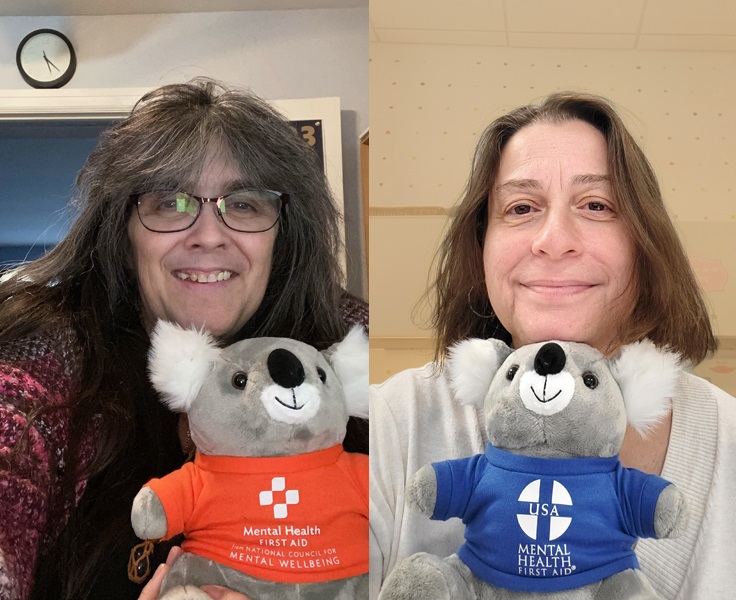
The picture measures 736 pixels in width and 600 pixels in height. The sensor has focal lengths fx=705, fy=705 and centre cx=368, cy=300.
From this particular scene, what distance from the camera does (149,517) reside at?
0.87 m

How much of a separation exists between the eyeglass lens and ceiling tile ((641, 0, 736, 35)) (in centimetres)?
58

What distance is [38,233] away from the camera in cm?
101

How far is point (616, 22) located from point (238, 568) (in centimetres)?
89

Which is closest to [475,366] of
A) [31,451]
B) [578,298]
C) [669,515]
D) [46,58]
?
[578,298]

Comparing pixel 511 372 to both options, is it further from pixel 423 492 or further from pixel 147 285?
pixel 147 285

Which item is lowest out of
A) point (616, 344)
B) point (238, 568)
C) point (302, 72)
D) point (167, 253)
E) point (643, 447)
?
point (238, 568)

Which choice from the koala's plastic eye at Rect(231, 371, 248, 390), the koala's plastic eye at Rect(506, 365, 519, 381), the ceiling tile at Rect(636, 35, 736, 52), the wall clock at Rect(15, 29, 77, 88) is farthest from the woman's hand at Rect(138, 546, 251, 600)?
the ceiling tile at Rect(636, 35, 736, 52)

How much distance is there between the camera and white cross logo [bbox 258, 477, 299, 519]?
2.95 ft

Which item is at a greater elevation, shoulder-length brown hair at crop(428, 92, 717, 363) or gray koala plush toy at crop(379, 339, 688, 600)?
shoulder-length brown hair at crop(428, 92, 717, 363)

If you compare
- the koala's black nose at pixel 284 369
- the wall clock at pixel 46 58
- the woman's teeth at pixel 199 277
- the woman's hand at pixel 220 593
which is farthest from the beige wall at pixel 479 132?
the wall clock at pixel 46 58

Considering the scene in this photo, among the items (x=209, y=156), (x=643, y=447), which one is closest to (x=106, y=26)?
(x=209, y=156)

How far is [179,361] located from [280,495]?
0.22 meters

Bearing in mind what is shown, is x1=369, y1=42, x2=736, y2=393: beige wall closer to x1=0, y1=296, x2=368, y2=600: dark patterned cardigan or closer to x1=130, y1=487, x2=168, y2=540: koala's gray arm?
x1=0, y1=296, x2=368, y2=600: dark patterned cardigan

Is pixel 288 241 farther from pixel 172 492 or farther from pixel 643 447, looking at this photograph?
pixel 643 447
